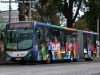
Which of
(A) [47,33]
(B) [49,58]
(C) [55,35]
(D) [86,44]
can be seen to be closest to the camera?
(A) [47,33]

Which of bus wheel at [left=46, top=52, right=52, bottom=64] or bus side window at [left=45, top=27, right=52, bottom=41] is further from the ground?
bus side window at [left=45, top=27, right=52, bottom=41]

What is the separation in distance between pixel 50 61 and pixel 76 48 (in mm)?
6537

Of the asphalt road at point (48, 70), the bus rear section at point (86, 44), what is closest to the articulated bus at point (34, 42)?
the asphalt road at point (48, 70)

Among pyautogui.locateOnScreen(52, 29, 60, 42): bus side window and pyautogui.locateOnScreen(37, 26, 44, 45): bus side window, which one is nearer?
pyautogui.locateOnScreen(37, 26, 44, 45): bus side window

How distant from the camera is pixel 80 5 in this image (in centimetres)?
3975

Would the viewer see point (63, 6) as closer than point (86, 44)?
No

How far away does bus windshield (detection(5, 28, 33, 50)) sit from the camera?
2527cm

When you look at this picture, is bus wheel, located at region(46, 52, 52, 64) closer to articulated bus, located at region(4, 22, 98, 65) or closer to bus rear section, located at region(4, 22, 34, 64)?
articulated bus, located at region(4, 22, 98, 65)

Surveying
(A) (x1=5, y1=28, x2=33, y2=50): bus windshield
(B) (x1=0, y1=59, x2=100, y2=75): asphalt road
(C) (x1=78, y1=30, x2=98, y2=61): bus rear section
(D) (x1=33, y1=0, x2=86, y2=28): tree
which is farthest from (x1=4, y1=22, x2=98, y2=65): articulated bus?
(D) (x1=33, y1=0, x2=86, y2=28): tree

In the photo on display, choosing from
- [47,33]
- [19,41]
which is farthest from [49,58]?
[19,41]

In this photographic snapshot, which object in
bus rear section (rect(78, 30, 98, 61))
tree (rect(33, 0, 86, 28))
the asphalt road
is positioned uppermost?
tree (rect(33, 0, 86, 28))

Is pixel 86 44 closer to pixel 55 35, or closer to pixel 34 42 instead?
pixel 55 35

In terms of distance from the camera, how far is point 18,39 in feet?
83.6

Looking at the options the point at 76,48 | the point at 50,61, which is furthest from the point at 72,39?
the point at 50,61
